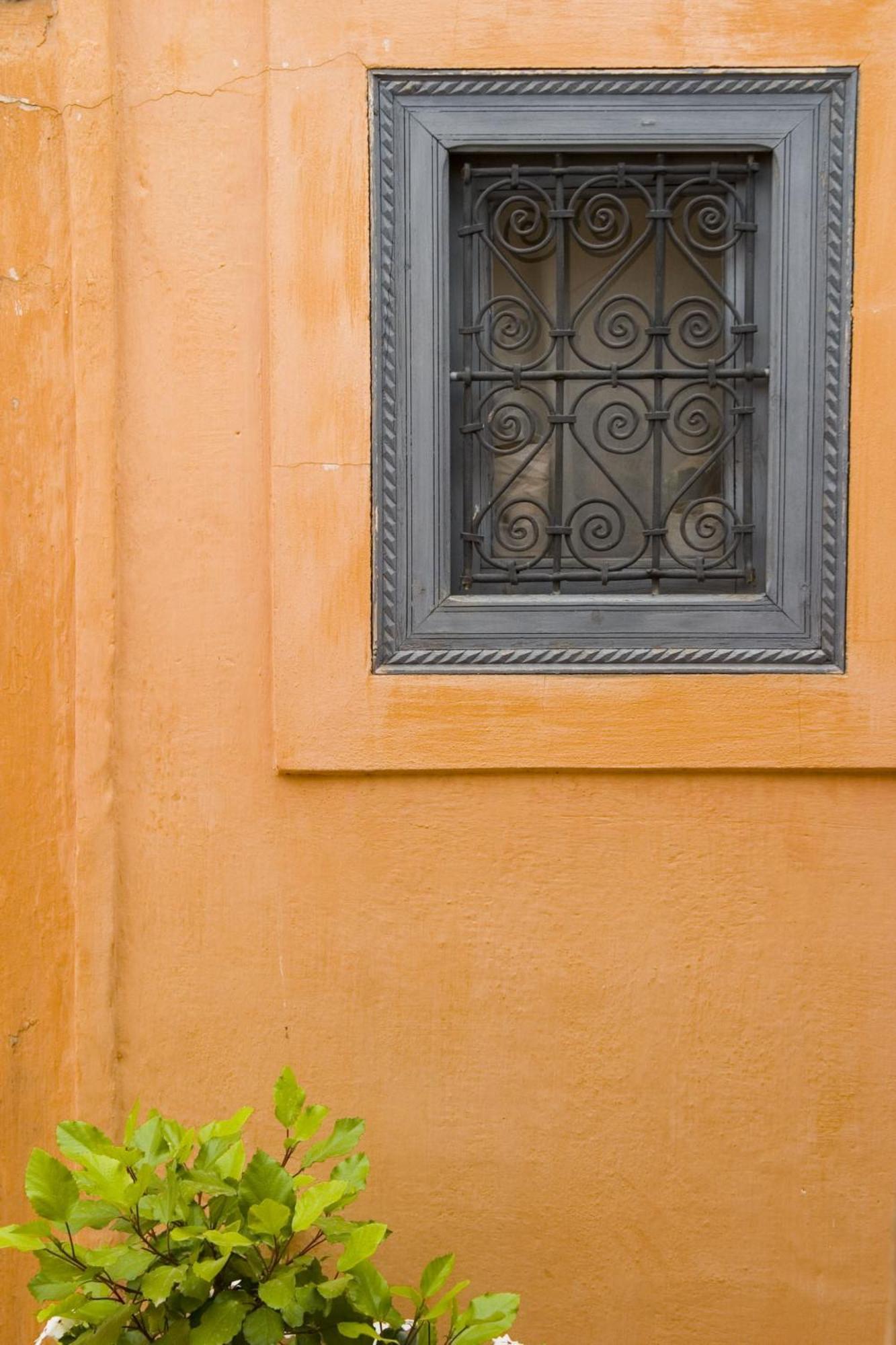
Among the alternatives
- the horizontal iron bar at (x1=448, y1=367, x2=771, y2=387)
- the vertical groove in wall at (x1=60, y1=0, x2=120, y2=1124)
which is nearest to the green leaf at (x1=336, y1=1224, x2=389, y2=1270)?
the vertical groove in wall at (x1=60, y1=0, x2=120, y2=1124)

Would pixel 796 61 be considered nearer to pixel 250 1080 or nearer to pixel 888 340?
pixel 888 340

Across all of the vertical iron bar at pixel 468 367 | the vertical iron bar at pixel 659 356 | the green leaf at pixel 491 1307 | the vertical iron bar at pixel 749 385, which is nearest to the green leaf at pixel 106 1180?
the green leaf at pixel 491 1307

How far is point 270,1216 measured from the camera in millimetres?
1901

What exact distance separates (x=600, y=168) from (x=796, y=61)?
42 cm

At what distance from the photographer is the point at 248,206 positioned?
2539 mm

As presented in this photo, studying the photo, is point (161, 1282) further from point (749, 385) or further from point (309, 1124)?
point (749, 385)

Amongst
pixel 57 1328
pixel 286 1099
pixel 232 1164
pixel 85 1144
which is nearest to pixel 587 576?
pixel 286 1099

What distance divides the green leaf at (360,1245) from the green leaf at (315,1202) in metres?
0.06

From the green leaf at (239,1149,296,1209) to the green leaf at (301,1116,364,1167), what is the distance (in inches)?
1.9

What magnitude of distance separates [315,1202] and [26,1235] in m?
0.43

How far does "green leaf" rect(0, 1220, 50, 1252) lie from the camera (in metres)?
1.88

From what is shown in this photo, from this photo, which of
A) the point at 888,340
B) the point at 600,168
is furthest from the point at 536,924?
the point at 600,168

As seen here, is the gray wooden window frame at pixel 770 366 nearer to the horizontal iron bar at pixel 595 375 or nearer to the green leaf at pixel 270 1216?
the horizontal iron bar at pixel 595 375

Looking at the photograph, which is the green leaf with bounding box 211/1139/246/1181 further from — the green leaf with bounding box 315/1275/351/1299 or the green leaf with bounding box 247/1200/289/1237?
the green leaf with bounding box 315/1275/351/1299
